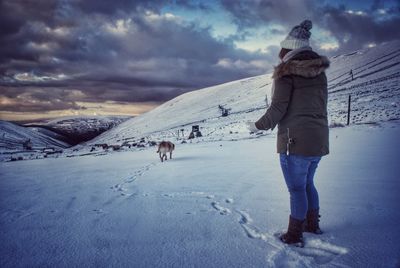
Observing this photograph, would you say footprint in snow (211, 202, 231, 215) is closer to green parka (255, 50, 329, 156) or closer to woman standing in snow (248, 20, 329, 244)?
woman standing in snow (248, 20, 329, 244)

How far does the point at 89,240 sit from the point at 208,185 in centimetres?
278

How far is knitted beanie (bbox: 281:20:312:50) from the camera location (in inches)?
109

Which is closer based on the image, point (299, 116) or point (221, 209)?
point (299, 116)

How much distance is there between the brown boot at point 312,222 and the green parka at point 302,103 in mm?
681

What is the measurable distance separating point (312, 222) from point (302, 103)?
49.1 inches

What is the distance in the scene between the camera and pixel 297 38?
2.77 meters

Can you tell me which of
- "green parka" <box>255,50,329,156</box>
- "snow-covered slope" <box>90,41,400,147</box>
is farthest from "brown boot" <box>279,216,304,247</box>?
"snow-covered slope" <box>90,41,400,147</box>

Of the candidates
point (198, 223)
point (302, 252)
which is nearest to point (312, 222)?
point (302, 252)

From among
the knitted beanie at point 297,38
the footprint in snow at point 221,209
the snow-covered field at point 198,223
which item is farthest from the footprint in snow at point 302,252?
the knitted beanie at point 297,38

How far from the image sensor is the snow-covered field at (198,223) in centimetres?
241

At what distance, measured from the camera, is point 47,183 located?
6.30m

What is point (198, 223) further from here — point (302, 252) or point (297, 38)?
point (297, 38)

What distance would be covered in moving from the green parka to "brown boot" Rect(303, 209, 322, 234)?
0.68 m

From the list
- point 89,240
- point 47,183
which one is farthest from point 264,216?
point 47,183
